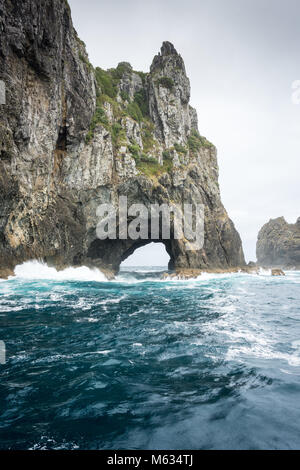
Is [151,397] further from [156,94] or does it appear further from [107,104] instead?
[156,94]

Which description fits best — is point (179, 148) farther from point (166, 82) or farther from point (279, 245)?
point (279, 245)

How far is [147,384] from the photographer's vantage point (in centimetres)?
505

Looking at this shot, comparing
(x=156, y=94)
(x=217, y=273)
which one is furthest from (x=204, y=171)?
(x=217, y=273)

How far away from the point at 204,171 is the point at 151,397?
160 feet

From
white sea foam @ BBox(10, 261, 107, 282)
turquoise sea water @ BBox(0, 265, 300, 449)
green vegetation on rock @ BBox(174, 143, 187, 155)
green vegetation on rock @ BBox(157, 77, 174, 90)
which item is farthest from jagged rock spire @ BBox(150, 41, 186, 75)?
turquoise sea water @ BBox(0, 265, 300, 449)

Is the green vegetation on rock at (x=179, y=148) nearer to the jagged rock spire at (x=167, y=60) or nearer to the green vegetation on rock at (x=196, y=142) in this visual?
the green vegetation on rock at (x=196, y=142)

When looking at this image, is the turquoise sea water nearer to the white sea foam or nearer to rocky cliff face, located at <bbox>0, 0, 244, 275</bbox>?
the white sea foam

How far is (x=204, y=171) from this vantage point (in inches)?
1938

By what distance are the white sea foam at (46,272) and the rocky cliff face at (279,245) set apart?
2987 inches

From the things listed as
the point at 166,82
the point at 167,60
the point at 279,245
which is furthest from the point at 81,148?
the point at 279,245

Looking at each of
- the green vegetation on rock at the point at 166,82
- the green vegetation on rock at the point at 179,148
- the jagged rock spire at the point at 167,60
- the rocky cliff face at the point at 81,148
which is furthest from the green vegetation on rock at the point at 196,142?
the jagged rock spire at the point at 167,60

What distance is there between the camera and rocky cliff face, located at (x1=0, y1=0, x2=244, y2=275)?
2267cm

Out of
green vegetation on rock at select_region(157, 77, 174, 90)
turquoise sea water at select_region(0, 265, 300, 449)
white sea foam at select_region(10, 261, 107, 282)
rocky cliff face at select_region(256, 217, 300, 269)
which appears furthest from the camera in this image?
rocky cliff face at select_region(256, 217, 300, 269)

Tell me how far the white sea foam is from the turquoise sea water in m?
16.1
